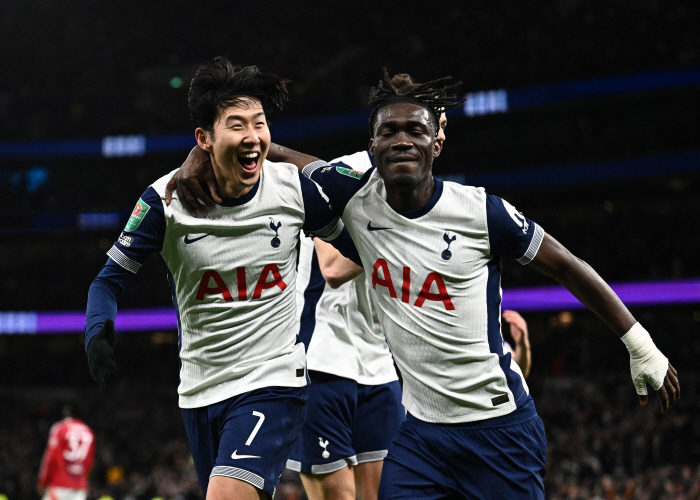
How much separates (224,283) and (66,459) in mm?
9399

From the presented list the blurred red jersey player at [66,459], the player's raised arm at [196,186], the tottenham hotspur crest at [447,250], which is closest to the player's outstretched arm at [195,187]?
the player's raised arm at [196,186]

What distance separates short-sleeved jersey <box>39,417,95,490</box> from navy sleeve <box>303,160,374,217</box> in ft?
30.2

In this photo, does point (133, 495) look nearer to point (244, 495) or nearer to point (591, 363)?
point (591, 363)

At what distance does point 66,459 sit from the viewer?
38.0ft

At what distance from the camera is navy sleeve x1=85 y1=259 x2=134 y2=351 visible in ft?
10.3

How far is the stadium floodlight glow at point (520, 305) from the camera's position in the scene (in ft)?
55.1

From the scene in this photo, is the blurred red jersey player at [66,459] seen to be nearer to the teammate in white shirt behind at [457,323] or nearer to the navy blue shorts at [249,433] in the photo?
the navy blue shorts at [249,433]

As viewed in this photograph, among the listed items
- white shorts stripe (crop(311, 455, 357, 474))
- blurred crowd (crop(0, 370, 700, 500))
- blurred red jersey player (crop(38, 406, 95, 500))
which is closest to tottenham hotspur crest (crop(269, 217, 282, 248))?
white shorts stripe (crop(311, 455, 357, 474))

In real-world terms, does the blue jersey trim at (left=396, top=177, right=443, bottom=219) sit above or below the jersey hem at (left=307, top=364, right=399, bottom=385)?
above

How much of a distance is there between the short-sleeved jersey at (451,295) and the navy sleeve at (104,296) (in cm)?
110

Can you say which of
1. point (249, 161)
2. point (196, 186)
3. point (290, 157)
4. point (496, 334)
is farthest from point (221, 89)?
point (496, 334)

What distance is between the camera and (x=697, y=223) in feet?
59.6

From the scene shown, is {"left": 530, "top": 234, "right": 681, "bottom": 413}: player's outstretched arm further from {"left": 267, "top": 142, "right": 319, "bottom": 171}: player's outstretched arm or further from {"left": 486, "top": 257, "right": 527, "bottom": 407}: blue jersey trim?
{"left": 267, "top": 142, "right": 319, "bottom": 171}: player's outstretched arm

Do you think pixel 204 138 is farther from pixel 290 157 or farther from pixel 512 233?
pixel 512 233
